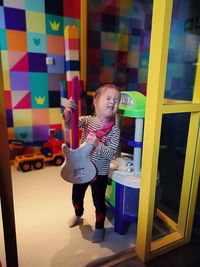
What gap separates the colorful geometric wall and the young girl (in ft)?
3.87

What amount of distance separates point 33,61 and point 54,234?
1511 millimetres

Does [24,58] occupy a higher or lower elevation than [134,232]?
higher

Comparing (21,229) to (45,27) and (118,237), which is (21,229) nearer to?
(118,237)

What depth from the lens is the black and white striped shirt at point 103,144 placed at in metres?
0.98

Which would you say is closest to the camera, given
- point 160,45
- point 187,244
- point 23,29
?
point 160,45

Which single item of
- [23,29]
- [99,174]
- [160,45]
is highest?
[23,29]

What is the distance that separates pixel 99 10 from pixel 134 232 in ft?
6.33

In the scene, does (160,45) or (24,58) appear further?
(24,58)

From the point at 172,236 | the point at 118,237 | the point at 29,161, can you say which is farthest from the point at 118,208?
the point at 29,161

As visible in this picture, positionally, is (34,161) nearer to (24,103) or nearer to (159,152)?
(24,103)

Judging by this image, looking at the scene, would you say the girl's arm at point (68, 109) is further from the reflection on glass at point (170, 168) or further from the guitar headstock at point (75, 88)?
the reflection on glass at point (170, 168)

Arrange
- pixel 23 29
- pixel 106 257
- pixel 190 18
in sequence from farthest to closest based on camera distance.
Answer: pixel 190 18 < pixel 23 29 < pixel 106 257

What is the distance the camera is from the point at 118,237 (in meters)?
1.15

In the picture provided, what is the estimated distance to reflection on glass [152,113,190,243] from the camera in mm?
1198
